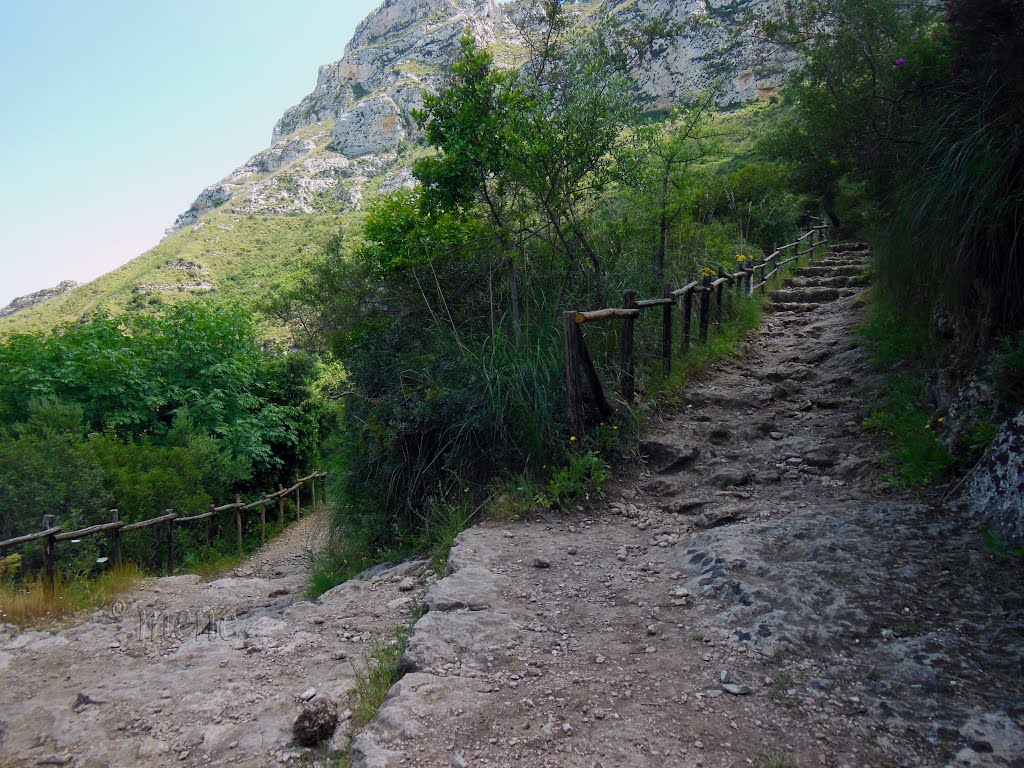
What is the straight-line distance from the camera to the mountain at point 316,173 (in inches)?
1997

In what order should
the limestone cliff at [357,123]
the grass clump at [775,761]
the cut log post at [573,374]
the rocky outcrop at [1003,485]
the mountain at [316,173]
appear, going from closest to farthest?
the grass clump at [775,761]
the rocky outcrop at [1003,485]
the cut log post at [573,374]
the mountain at [316,173]
the limestone cliff at [357,123]

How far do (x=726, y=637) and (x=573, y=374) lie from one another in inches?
100

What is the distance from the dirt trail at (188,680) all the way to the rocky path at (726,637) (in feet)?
1.87

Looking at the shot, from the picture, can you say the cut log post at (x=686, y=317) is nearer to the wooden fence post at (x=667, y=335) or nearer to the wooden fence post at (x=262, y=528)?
the wooden fence post at (x=667, y=335)

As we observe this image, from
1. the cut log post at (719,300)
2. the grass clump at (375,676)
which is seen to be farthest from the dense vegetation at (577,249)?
the grass clump at (375,676)

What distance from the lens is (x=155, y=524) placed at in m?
11.8

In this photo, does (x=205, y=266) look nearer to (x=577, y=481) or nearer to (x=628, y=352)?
(x=628, y=352)

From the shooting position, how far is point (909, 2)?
22.1 feet

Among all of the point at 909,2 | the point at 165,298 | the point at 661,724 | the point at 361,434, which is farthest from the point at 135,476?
the point at 165,298

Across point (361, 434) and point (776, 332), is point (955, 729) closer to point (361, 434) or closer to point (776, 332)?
point (361, 434)

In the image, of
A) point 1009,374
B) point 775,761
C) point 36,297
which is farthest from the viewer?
point 36,297

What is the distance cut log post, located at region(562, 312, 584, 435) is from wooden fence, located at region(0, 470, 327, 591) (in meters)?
5.12

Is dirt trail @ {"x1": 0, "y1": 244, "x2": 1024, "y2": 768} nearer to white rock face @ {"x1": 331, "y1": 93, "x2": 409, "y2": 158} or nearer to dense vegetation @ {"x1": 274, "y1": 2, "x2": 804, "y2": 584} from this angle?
dense vegetation @ {"x1": 274, "y1": 2, "x2": 804, "y2": 584}

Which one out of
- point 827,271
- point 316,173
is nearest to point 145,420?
point 827,271
